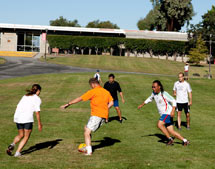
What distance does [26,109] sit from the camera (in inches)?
331

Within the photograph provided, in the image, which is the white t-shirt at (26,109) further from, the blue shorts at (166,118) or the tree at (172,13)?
the tree at (172,13)

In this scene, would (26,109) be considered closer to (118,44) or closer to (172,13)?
(118,44)

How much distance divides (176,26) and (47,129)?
91.4 m

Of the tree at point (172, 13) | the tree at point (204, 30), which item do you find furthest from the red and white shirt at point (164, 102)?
the tree at point (172, 13)

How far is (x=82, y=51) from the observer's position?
8256cm

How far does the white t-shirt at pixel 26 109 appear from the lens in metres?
8.36

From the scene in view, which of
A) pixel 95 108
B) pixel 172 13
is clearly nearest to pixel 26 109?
pixel 95 108

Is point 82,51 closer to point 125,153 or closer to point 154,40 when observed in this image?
point 154,40

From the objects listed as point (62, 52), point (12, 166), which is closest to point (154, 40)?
point (62, 52)

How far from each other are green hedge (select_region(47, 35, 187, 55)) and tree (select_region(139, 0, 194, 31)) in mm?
11617

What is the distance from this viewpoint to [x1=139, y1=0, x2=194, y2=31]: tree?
8794 centimetres

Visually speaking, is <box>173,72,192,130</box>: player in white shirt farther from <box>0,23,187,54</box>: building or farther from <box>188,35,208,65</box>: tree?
<box>0,23,187,54</box>: building

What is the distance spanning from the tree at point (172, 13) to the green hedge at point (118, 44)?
11.6 metres

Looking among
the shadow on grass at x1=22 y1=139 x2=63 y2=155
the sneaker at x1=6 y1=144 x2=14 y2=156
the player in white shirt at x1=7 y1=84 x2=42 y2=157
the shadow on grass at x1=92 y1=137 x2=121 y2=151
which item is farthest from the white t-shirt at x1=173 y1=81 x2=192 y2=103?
the sneaker at x1=6 y1=144 x2=14 y2=156
